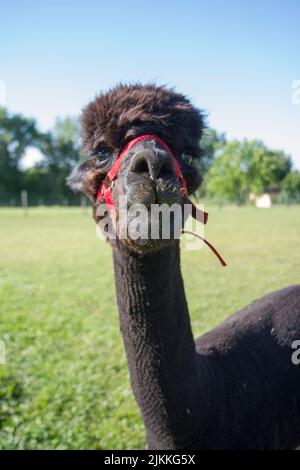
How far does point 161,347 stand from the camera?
6.23 feet

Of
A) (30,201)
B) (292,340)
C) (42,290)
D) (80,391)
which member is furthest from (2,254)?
(30,201)

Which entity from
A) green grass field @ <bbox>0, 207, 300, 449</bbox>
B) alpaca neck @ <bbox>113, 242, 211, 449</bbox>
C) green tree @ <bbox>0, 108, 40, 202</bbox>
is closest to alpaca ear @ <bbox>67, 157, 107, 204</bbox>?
alpaca neck @ <bbox>113, 242, 211, 449</bbox>

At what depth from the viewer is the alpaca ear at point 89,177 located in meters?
2.12

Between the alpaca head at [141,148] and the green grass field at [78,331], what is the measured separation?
201 cm

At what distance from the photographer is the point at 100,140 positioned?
2.06 m

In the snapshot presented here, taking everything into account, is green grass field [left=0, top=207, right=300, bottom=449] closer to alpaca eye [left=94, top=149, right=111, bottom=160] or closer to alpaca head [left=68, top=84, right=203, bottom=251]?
alpaca head [left=68, top=84, right=203, bottom=251]

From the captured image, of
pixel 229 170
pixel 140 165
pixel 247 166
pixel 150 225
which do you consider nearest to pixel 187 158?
pixel 140 165

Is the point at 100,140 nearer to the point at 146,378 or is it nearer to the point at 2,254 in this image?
the point at 146,378

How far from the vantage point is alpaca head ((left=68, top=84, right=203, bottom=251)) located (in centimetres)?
166

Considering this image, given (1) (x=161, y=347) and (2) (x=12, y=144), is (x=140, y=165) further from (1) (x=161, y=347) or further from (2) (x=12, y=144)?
(2) (x=12, y=144)

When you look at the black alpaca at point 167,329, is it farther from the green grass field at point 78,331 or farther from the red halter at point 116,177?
the green grass field at point 78,331

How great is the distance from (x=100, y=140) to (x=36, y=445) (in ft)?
7.70
